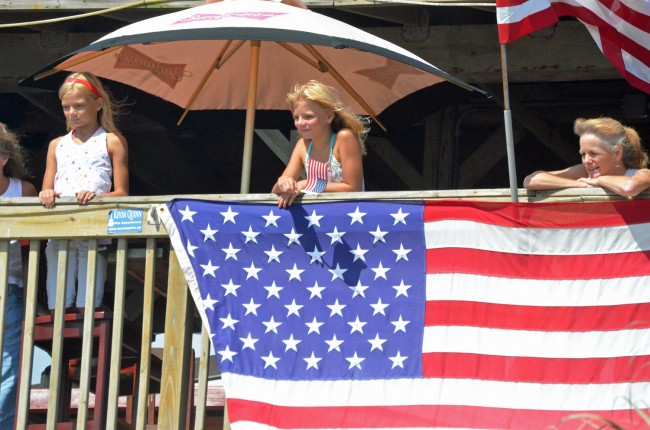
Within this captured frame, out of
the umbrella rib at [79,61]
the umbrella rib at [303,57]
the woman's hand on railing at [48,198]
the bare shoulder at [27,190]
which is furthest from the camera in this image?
the umbrella rib at [303,57]

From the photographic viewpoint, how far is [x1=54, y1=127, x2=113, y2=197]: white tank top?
25.4ft

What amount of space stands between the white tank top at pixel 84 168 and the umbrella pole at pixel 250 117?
0.77 m

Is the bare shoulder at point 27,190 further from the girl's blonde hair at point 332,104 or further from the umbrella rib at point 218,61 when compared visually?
the girl's blonde hair at point 332,104

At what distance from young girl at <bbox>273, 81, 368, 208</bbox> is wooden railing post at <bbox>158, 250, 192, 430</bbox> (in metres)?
0.80

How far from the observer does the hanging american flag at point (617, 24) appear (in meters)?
7.32

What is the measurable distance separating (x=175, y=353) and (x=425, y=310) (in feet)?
4.33

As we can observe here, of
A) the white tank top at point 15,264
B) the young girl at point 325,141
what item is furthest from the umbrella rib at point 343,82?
the white tank top at point 15,264

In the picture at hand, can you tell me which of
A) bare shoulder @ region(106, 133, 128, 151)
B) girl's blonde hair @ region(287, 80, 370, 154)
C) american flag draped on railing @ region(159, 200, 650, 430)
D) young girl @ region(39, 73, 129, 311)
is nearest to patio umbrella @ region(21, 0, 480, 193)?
young girl @ region(39, 73, 129, 311)

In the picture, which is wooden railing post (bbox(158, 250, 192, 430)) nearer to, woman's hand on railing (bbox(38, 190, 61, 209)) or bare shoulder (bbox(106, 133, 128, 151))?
woman's hand on railing (bbox(38, 190, 61, 209))

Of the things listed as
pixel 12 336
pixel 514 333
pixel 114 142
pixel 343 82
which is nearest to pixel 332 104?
pixel 343 82

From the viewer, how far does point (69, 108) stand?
25.8 ft

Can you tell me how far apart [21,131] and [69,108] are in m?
5.05

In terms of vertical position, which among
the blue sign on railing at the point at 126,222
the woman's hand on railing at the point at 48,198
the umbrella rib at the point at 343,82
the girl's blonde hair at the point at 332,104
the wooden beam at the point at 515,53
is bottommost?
the blue sign on railing at the point at 126,222

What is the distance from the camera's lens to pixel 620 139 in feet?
23.6
